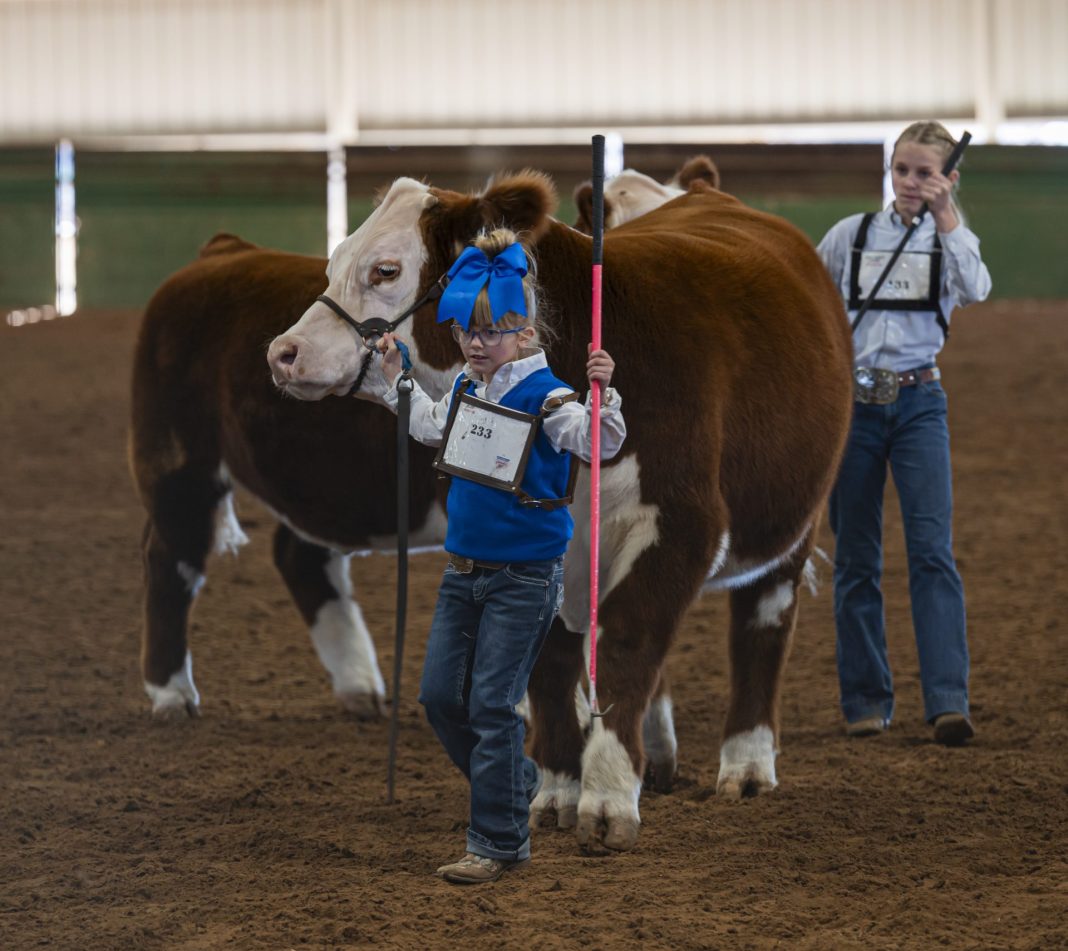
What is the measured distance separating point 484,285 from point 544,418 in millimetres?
317

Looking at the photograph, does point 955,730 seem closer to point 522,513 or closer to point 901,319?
point 901,319

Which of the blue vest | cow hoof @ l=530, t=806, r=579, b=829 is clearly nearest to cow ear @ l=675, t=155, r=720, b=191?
the blue vest

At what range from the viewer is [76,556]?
8086 mm

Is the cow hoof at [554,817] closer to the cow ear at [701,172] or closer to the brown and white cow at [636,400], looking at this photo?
the brown and white cow at [636,400]

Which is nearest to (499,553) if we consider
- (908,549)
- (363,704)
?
(908,549)

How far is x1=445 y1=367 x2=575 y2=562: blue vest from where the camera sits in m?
A: 3.46

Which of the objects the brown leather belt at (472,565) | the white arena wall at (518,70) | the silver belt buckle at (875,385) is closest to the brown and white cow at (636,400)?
the brown leather belt at (472,565)

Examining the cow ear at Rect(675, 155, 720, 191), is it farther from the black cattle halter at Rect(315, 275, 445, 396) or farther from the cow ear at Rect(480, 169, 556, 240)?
the black cattle halter at Rect(315, 275, 445, 396)

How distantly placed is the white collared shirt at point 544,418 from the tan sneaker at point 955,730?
1.82 meters

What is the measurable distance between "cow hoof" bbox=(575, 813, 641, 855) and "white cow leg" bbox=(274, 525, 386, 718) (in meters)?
1.94

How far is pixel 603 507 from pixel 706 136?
18.2m

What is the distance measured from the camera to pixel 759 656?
178 inches

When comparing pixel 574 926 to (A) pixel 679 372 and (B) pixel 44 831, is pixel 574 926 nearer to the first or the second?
(A) pixel 679 372

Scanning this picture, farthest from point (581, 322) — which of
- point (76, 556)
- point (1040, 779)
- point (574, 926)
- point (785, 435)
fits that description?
point (76, 556)
